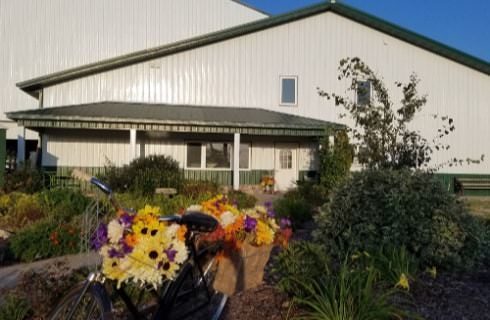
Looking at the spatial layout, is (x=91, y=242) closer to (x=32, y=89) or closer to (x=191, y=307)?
(x=191, y=307)

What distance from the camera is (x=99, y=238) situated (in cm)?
262

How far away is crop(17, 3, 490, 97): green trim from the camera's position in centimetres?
1802

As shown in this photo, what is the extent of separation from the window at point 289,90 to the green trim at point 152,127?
8.16 feet

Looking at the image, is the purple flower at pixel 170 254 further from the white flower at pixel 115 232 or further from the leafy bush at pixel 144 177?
the leafy bush at pixel 144 177

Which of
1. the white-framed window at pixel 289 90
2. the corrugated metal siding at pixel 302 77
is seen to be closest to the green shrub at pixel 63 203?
the corrugated metal siding at pixel 302 77

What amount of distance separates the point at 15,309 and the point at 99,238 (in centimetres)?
218

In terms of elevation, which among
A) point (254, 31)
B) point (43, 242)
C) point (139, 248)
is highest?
point (254, 31)

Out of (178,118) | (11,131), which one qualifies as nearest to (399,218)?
(178,118)

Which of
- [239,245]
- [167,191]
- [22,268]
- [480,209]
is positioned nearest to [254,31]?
[167,191]

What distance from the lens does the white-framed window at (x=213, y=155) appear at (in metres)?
18.9

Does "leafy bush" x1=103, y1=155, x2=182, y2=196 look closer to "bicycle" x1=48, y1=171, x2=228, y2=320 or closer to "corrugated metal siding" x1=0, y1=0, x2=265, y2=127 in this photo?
"bicycle" x1=48, y1=171, x2=228, y2=320

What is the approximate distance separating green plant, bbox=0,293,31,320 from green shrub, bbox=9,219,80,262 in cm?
287

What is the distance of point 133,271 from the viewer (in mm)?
2529

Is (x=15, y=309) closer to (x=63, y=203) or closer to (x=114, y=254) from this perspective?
(x=114, y=254)
